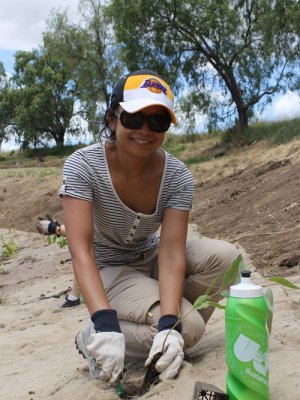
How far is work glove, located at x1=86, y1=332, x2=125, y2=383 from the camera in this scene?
213 cm

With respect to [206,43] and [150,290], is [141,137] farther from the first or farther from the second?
[206,43]

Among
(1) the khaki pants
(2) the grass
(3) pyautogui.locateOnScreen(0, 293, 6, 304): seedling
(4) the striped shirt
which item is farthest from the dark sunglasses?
(2) the grass

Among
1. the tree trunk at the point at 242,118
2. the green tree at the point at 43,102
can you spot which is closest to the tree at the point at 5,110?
the green tree at the point at 43,102

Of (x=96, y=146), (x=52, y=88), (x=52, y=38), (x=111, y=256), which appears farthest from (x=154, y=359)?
(x=52, y=88)

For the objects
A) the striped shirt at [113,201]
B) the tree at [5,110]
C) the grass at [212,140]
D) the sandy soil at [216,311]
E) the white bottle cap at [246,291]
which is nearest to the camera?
the white bottle cap at [246,291]

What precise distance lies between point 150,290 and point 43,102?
3574cm

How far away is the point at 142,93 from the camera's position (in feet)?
7.62

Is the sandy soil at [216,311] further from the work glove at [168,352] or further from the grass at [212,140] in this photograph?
the grass at [212,140]

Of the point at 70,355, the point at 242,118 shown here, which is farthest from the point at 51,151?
the point at 70,355

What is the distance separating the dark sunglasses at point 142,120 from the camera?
2.34m

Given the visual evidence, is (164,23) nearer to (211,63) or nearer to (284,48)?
(211,63)

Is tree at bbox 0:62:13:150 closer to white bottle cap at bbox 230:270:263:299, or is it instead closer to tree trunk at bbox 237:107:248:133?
tree trunk at bbox 237:107:248:133

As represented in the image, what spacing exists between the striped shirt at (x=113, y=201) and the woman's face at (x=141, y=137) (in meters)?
0.16

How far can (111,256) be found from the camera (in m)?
2.71
